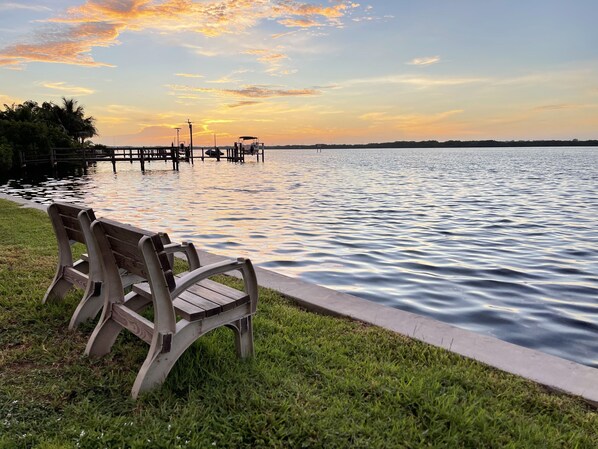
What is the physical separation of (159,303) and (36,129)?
49.7 metres

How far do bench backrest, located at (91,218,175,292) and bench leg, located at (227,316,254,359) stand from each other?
0.71m

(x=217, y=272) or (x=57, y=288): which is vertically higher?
(x=217, y=272)

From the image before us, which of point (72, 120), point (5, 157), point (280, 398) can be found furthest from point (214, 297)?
point (72, 120)

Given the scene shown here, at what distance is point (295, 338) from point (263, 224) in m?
9.46

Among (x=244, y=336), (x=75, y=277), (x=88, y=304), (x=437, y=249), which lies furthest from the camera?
(x=437, y=249)

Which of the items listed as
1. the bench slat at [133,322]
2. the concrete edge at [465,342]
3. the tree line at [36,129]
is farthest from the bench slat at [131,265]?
the tree line at [36,129]

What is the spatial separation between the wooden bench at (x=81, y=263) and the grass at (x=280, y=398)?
0.78ft

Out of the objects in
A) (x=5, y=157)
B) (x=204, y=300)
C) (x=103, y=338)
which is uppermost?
(x=5, y=157)

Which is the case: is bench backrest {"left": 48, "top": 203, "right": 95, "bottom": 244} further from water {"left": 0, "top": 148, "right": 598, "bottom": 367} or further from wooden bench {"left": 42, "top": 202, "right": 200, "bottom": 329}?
water {"left": 0, "top": 148, "right": 598, "bottom": 367}

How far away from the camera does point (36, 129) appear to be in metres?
44.7

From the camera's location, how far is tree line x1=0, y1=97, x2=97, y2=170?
40247 mm


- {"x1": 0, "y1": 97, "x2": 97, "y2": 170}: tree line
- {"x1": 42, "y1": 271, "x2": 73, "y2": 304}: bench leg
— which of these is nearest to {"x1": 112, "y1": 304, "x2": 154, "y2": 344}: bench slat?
{"x1": 42, "y1": 271, "x2": 73, "y2": 304}: bench leg

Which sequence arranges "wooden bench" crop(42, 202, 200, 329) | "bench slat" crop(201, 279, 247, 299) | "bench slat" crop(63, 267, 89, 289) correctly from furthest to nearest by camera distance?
"bench slat" crop(63, 267, 89, 289) → "wooden bench" crop(42, 202, 200, 329) → "bench slat" crop(201, 279, 247, 299)

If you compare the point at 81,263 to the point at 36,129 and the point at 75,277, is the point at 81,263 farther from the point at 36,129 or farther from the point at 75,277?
the point at 36,129
